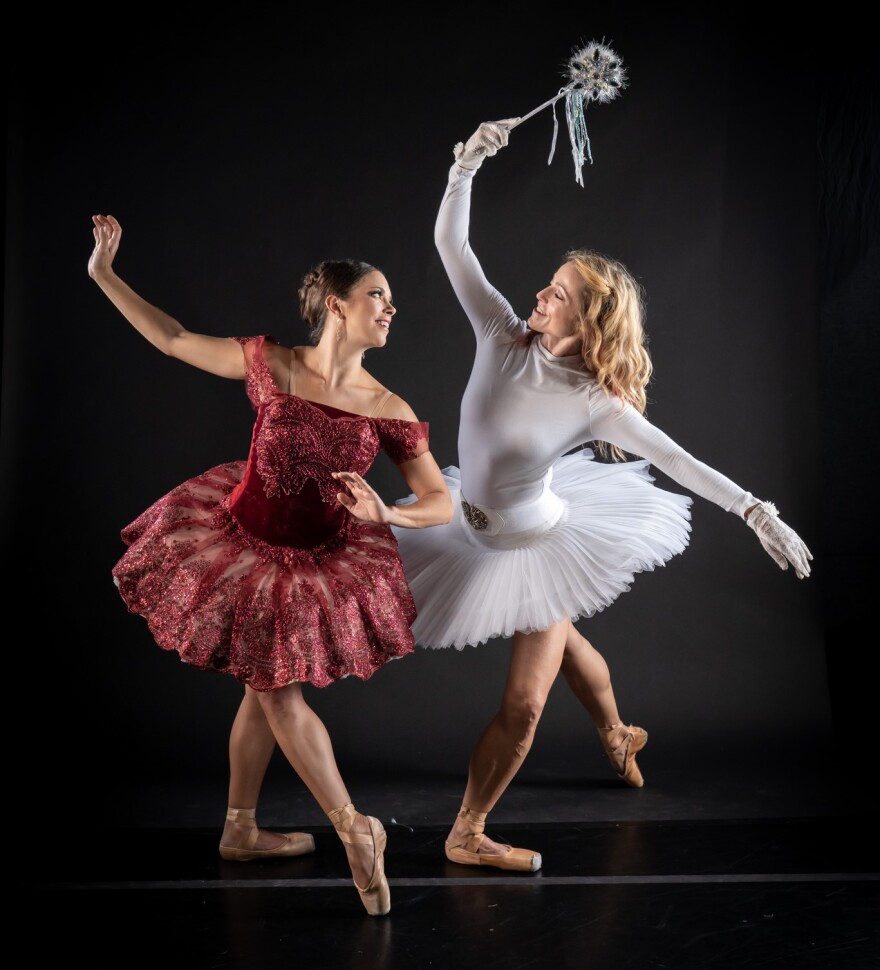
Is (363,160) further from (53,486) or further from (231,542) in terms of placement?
(231,542)

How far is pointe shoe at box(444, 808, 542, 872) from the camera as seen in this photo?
334 cm

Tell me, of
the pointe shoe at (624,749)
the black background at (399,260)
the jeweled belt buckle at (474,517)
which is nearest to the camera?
the jeweled belt buckle at (474,517)

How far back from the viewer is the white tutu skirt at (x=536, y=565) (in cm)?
336

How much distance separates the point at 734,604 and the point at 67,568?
2456 millimetres

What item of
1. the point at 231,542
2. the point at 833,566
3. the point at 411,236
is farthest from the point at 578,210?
the point at 231,542

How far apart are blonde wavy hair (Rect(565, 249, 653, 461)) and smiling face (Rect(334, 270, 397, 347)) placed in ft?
1.78

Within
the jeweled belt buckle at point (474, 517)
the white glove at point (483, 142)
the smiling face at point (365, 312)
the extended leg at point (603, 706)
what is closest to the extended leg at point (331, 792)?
the jeweled belt buckle at point (474, 517)

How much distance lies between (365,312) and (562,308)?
1.81 ft

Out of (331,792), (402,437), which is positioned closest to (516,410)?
(402,437)

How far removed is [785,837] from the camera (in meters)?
3.61

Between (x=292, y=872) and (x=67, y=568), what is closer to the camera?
(x=292, y=872)

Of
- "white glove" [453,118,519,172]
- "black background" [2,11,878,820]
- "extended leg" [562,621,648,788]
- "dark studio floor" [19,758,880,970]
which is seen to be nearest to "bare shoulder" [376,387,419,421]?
"white glove" [453,118,519,172]

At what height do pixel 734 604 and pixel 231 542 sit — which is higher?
pixel 231 542

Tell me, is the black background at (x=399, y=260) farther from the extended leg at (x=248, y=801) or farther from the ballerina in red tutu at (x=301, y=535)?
the ballerina in red tutu at (x=301, y=535)
